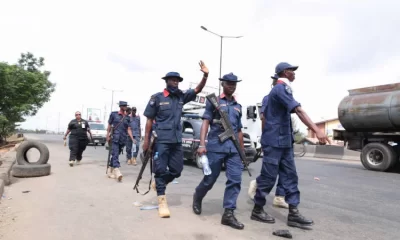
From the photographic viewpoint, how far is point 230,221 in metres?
3.94

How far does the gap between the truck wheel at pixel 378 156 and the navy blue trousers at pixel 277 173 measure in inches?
316

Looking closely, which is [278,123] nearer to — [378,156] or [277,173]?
[277,173]

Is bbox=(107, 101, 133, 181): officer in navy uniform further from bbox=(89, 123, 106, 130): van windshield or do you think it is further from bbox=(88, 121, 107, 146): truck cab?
bbox=(89, 123, 106, 130): van windshield

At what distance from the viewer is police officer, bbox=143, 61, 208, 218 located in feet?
14.7

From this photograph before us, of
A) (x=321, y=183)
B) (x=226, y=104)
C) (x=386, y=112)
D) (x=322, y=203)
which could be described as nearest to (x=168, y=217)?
(x=226, y=104)

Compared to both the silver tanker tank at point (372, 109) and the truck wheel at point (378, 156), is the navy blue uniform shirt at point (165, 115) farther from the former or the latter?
the truck wheel at point (378, 156)

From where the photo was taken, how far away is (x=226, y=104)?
4.36m

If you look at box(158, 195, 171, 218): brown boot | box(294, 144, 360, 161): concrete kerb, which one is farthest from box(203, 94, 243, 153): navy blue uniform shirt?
box(294, 144, 360, 161): concrete kerb

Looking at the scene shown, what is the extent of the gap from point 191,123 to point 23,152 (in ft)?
16.5

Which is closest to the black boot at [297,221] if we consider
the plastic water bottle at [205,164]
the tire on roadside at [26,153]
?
the plastic water bottle at [205,164]

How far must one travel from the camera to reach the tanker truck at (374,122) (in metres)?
10.3

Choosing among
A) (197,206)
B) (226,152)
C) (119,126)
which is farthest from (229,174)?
(119,126)

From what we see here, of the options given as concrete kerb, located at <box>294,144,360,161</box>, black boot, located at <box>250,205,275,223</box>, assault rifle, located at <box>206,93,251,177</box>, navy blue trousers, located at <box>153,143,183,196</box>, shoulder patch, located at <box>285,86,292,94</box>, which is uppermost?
shoulder patch, located at <box>285,86,292,94</box>

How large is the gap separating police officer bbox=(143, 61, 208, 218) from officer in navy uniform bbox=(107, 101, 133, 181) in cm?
305
